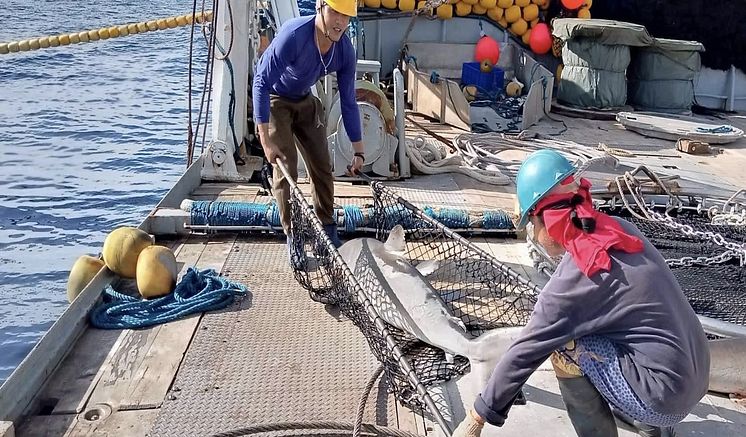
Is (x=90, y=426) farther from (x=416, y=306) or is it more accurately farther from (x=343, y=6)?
(x=343, y=6)

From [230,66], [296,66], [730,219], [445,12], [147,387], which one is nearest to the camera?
[147,387]

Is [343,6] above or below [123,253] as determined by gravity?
above

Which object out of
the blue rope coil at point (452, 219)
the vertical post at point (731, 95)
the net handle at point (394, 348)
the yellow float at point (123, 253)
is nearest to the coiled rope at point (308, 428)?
the net handle at point (394, 348)

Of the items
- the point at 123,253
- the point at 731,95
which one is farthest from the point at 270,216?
the point at 731,95

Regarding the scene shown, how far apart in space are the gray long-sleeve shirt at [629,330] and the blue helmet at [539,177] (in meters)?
0.22

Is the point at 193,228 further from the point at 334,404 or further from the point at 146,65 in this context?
the point at 146,65

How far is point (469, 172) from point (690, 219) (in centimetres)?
219

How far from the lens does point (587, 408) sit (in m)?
2.72

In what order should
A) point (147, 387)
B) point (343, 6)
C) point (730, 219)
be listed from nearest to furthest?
1. point (147, 387)
2. point (343, 6)
3. point (730, 219)

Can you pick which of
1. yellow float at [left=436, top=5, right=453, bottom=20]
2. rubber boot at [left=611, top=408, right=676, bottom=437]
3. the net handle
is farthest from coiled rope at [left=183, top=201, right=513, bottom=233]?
yellow float at [left=436, top=5, right=453, bottom=20]

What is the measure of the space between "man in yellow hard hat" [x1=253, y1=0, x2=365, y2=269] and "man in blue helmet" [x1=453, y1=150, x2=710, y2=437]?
233 cm

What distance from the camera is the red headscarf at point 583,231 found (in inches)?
87.4

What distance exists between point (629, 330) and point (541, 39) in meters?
10.2

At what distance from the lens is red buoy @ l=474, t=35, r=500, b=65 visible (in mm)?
11617
